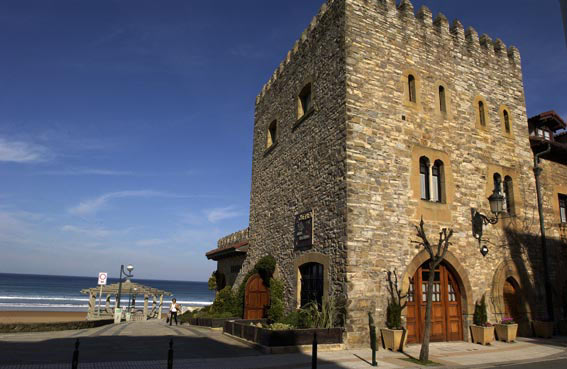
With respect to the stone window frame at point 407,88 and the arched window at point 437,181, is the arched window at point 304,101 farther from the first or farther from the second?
the arched window at point 437,181

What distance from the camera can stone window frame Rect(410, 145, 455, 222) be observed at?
11789 millimetres

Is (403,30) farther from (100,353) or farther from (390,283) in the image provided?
(100,353)

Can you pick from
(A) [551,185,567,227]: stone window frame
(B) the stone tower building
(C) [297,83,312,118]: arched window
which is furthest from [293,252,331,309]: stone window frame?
(A) [551,185,567,227]: stone window frame

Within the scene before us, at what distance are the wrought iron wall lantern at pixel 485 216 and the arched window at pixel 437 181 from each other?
52.2 inches

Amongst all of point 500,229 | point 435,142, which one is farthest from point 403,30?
point 500,229

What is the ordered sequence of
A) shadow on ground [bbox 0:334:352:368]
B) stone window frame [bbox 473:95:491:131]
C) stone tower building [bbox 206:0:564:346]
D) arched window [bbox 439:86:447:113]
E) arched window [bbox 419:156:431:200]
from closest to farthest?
shadow on ground [bbox 0:334:352:368] < stone tower building [bbox 206:0:564:346] < arched window [bbox 419:156:431:200] < arched window [bbox 439:86:447:113] < stone window frame [bbox 473:95:491:131]

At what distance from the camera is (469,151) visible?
13312mm

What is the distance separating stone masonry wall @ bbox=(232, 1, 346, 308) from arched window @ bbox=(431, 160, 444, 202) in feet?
10.8

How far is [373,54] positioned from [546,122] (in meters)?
10.4

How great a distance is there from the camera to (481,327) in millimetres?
11391

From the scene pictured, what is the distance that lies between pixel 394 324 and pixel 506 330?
4139mm

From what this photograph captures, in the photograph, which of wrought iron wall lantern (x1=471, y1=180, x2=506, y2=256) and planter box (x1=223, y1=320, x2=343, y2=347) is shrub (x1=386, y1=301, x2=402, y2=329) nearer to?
planter box (x1=223, y1=320, x2=343, y2=347)

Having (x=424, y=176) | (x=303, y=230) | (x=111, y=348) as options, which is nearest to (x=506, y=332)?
(x=424, y=176)

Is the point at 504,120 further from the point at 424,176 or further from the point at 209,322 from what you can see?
the point at 209,322
